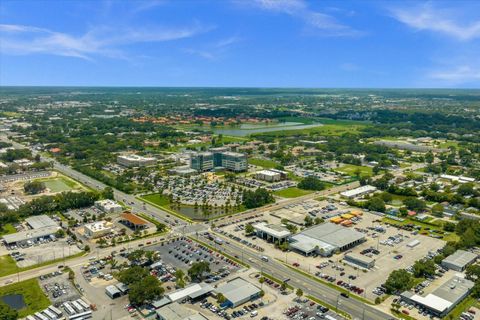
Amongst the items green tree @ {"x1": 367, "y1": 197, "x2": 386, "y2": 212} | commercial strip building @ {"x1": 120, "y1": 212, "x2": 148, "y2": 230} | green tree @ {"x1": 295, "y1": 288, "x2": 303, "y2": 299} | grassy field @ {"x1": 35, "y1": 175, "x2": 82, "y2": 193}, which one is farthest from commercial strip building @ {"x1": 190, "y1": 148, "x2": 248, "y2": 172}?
green tree @ {"x1": 295, "y1": 288, "x2": 303, "y2": 299}

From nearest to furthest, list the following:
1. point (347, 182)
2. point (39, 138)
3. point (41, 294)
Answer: point (41, 294) < point (347, 182) < point (39, 138)

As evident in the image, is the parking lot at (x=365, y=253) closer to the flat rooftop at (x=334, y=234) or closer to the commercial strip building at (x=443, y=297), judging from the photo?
the flat rooftop at (x=334, y=234)

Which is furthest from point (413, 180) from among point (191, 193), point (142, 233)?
point (142, 233)

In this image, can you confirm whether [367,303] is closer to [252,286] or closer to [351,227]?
[252,286]

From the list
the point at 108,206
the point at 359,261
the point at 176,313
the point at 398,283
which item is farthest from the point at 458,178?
the point at 176,313

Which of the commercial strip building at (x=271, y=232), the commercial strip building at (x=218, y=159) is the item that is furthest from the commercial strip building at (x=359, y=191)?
the commercial strip building at (x=218, y=159)
